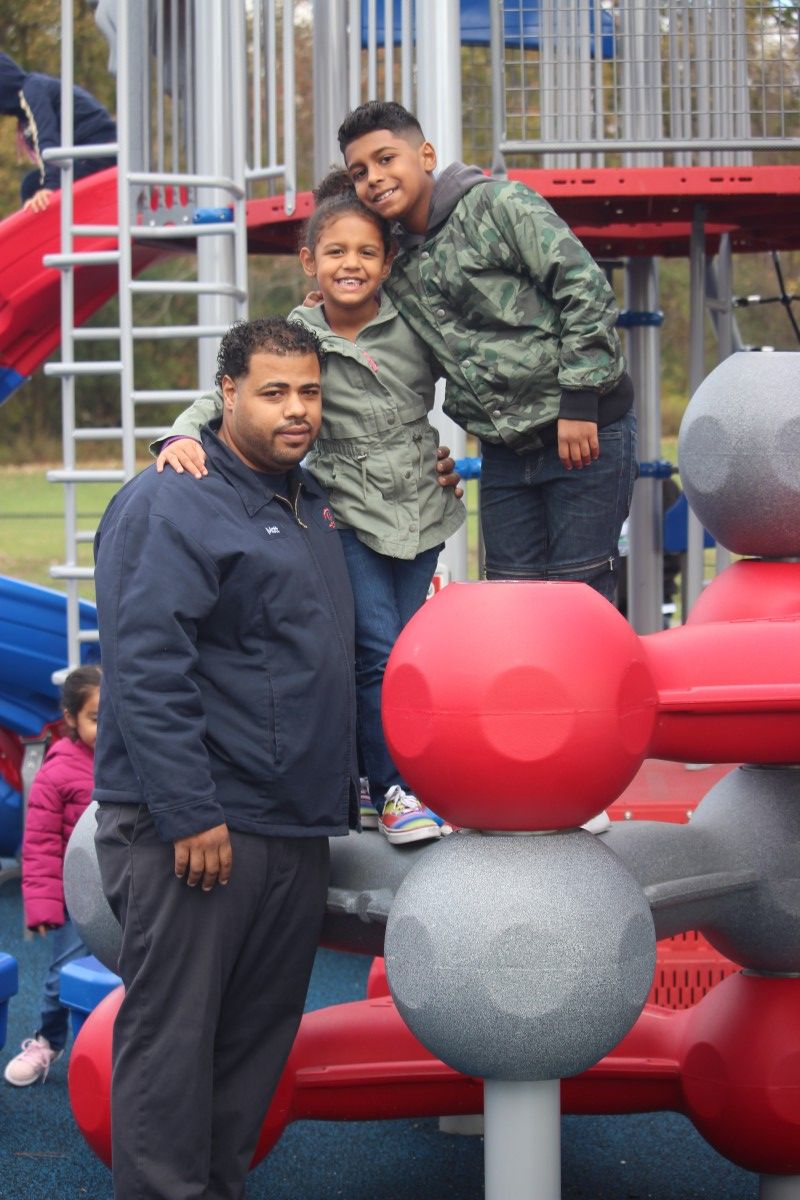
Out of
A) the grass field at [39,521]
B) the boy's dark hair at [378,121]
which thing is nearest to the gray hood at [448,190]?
the boy's dark hair at [378,121]

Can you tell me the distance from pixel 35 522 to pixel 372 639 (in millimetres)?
26004

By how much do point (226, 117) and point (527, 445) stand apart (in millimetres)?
3518

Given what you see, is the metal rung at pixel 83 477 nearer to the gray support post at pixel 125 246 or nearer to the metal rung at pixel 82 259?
the gray support post at pixel 125 246

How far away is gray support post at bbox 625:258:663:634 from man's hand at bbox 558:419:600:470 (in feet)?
11.2

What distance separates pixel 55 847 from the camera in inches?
188

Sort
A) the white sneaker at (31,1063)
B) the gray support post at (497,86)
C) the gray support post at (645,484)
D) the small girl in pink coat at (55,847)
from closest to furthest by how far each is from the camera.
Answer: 1. the small girl in pink coat at (55,847)
2. the white sneaker at (31,1063)
3. the gray support post at (497,86)
4. the gray support post at (645,484)

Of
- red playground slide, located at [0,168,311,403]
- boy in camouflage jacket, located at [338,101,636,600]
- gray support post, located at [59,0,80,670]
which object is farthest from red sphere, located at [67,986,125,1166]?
red playground slide, located at [0,168,311,403]

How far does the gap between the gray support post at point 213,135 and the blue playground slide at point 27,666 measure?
1.21 metres

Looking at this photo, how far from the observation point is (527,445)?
3.46 meters

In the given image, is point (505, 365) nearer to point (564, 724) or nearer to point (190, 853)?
point (564, 724)

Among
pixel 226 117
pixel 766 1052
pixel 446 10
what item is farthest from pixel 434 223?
pixel 226 117

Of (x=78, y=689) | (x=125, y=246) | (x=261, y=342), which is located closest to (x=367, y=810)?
(x=261, y=342)

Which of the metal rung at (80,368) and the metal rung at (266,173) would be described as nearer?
the metal rung at (80,368)

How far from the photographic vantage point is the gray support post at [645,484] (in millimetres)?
6977
